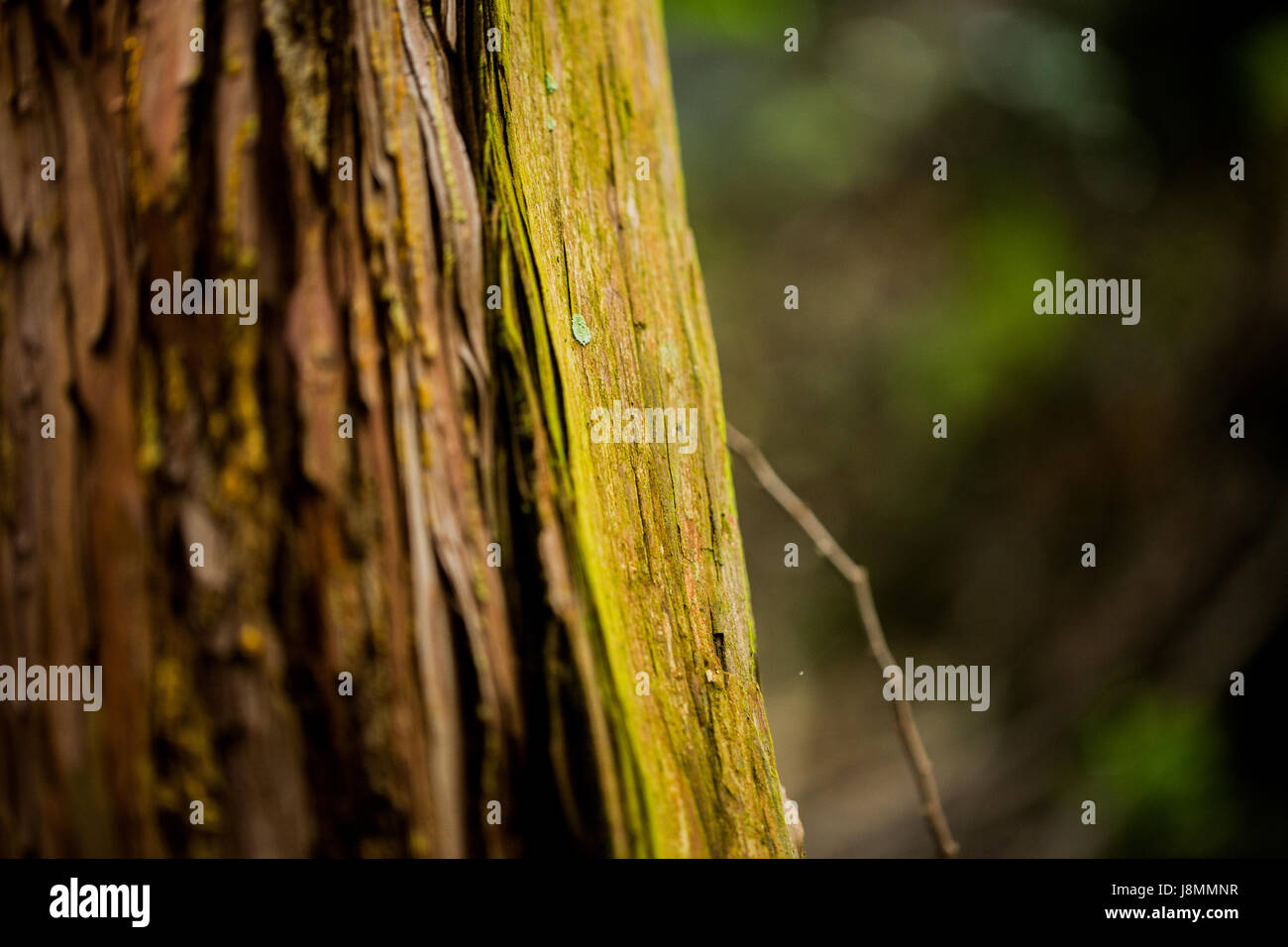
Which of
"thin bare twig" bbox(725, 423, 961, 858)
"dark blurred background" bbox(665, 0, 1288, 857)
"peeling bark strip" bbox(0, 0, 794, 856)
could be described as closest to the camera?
"peeling bark strip" bbox(0, 0, 794, 856)

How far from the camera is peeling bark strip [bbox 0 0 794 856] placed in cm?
50

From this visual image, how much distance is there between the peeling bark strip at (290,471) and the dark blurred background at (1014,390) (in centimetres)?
201

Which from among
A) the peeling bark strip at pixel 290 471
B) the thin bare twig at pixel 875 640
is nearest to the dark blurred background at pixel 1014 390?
the thin bare twig at pixel 875 640

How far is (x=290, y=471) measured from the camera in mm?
510

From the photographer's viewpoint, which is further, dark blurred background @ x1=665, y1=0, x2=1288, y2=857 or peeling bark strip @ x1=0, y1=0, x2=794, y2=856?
dark blurred background @ x1=665, y1=0, x2=1288, y2=857

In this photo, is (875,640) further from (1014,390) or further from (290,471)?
(1014,390)

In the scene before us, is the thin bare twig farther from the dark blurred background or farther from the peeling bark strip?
the dark blurred background

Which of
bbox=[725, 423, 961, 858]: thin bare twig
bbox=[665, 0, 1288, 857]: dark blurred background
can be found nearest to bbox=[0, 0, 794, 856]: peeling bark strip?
bbox=[725, 423, 961, 858]: thin bare twig

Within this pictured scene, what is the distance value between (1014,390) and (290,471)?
286 cm

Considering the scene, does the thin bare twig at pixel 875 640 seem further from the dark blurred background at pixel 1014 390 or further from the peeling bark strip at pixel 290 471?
the dark blurred background at pixel 1014 390

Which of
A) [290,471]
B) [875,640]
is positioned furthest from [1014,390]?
[290,471]

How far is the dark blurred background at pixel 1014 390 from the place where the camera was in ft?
8.14

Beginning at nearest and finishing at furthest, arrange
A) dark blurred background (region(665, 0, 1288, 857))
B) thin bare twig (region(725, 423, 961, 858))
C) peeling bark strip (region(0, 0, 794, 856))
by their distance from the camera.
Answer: peeling bark strip (region(0, 0, 794, 856))
thin bare twig (region(725, 423, 961, 858))
dark blurred background (region(665, 0, 1288, 857))

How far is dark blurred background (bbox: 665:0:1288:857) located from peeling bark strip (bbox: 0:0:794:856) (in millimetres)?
2008
